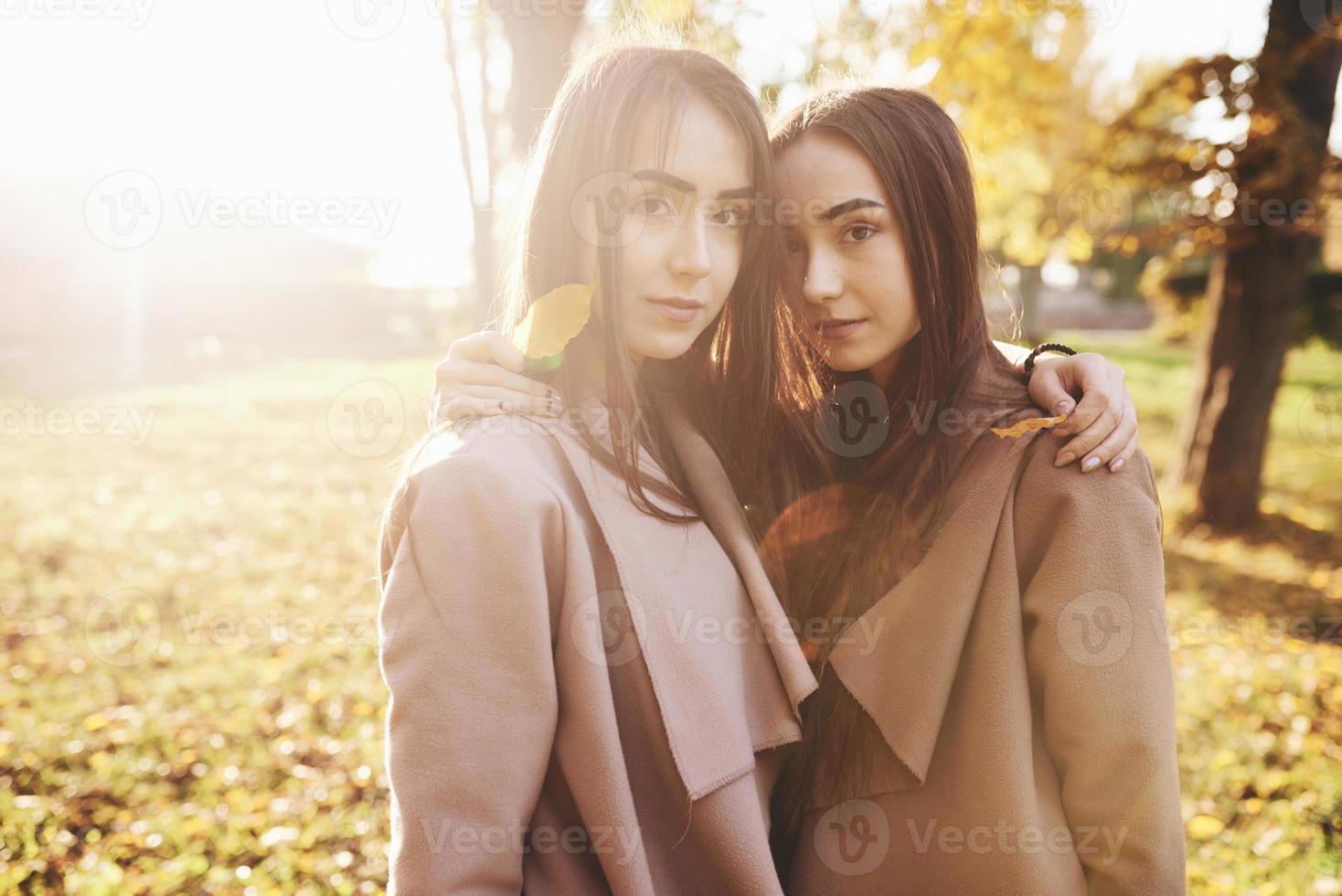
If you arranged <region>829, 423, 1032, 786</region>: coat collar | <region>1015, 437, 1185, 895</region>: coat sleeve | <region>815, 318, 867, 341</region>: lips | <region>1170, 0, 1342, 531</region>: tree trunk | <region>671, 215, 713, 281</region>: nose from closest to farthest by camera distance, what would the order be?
<region>1015, 437, 1185, 895</region>: coat sleeve, <region>829, 423, 1032, 786</region>: coat collar, <region>671, 215, 713, 281</region>: nose, <region>815, 318, 867, 341</region>: lips, <region>1170, 0, 1342, 531</region>: tree trunk

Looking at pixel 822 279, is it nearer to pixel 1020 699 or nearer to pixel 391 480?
pixel 1020 699

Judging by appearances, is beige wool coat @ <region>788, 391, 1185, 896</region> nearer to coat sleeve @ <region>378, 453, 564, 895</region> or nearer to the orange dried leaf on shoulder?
coat sleeve @ <region>378, 453, 564, 895</region>

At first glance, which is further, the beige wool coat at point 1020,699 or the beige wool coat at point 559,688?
the beige wool coat at point 1020,699

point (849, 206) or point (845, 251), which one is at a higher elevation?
point (849, 206)

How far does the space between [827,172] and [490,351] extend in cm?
93

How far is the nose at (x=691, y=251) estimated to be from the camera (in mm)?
1908

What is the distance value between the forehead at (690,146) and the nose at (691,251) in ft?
0.27

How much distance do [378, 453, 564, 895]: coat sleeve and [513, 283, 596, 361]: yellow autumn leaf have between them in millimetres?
474

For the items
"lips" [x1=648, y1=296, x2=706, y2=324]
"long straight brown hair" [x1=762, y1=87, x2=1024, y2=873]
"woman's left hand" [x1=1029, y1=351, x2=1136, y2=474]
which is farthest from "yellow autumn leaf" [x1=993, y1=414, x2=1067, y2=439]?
"lips" [x1=648, y1=296, x2=706, y2=324]

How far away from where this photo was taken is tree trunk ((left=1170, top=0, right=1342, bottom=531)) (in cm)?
570

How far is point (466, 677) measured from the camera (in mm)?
1437

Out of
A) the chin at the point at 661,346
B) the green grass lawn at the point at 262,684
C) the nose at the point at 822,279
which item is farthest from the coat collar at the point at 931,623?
the green grass lawn at the point at 262,684

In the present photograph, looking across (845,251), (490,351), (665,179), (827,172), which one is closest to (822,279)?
(845,251)

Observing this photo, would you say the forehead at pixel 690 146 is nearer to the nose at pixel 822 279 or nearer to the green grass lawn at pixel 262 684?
the nose at pixel 822 279
